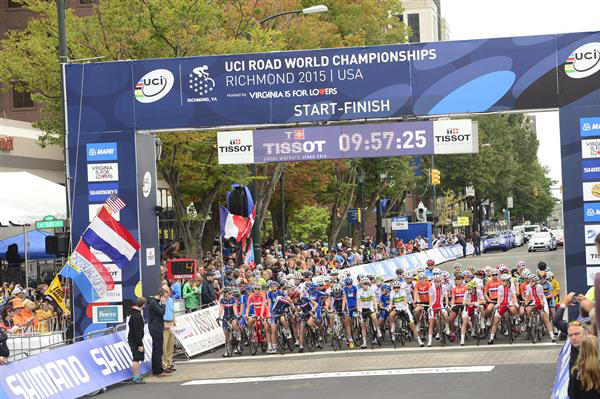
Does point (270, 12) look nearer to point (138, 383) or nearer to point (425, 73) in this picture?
point (425, 73)

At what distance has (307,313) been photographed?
2338 cm

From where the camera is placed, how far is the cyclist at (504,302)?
22453mm

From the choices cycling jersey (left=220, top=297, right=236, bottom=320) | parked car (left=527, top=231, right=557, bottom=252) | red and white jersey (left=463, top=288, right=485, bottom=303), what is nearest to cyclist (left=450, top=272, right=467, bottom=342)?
red and white jersey (left=463, top=288, right=485, bottom=303)

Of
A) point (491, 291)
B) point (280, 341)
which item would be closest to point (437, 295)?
point (491, 291)

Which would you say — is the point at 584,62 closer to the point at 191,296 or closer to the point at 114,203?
the point at 114,203

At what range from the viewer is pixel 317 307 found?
77.3 feet

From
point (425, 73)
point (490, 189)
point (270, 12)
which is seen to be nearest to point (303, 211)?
point (270, 12)

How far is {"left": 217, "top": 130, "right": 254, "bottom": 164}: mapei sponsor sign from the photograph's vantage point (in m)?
22.5

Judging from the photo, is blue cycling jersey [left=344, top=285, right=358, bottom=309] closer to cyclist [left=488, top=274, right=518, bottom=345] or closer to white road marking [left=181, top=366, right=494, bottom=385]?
cyclist [left=488, top=274, right=518, bottom=345]

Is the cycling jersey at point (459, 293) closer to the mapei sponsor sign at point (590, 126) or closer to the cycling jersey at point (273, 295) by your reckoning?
the cycling jersey at point (273, 295)

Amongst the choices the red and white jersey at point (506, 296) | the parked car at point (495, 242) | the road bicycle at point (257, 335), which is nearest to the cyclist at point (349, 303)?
the road bicycle at point (257, 335)

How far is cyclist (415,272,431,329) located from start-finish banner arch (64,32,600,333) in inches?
131

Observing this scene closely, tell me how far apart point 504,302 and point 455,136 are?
383 centimetres

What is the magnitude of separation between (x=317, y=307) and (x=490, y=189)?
75305 mm
